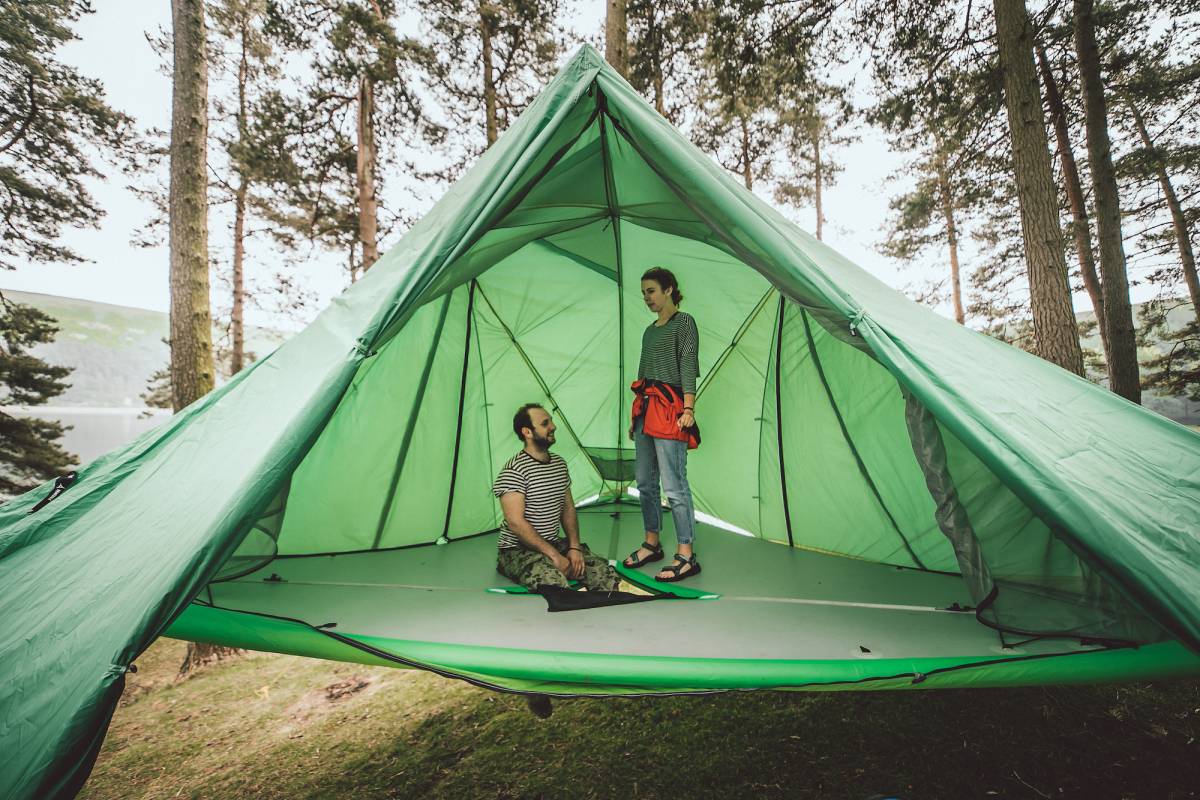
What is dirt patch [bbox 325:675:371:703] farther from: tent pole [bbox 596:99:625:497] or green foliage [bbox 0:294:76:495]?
green foliage [bbox 0:294:76:495]

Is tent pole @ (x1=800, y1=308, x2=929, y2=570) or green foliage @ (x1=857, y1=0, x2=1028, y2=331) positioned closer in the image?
tent pole @ (x1=800, y1=308, x2=929, y2=570)

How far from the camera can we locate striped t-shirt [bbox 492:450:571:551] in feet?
8.31

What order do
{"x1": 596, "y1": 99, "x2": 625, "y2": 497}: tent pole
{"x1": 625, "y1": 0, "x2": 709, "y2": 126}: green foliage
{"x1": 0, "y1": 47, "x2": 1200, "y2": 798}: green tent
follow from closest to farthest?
1. {"x1": 0, "y1": 47, "x2": 1200, "y2": 798}: green tent
2. {"x1": 596, "y1": 99, "x2": 625, "y2": 497}: tent pole
3. {"x1": 625, "y1": 0, "x2": 709, "y2": 126}: green foliage

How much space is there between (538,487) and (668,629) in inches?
36.5

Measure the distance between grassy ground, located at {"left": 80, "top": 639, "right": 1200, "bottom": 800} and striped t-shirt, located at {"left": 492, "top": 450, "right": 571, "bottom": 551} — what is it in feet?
2.93

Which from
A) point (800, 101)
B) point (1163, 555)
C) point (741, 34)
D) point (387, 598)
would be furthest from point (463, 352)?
point (800, 101)

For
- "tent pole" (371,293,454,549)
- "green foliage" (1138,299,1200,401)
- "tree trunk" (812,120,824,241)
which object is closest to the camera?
"tent pole" (371,293,454,549)

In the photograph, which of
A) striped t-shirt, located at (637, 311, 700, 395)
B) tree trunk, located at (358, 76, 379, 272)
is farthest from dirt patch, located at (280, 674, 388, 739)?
tree trunk, located at (358, 76, 379, 272)

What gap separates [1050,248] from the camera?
3617mm

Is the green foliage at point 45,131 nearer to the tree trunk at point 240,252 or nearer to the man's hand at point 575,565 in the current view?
the tree trunk at point 240,252

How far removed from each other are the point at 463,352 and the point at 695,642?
2.36m

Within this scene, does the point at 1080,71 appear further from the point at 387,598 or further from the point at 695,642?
the point at 387,598

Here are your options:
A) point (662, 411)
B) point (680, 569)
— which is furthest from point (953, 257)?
point (680, 569)

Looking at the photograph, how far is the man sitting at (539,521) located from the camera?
96.7 inches
